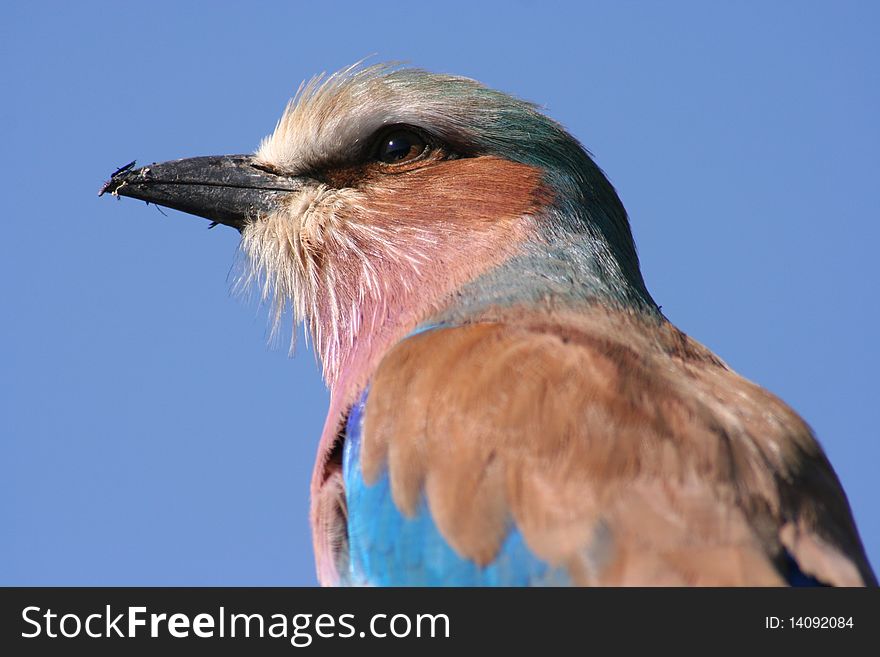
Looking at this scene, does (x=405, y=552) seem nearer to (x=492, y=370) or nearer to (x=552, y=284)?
(x=492, y=370)

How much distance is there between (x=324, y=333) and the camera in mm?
6098

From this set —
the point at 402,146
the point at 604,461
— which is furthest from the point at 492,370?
the point at 402,146

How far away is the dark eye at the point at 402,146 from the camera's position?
5906 millimetres

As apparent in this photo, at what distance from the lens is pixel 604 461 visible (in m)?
4.03

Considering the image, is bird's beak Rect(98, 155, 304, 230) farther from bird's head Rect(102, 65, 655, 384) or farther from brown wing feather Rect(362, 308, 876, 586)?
brown wing feather Rect(362, 308, 876, 586)

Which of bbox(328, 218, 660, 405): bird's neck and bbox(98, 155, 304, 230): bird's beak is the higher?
bbox(98, 155, 304, 230): bird's beak

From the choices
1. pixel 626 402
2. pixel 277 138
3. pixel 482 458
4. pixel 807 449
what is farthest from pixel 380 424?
pixel 277 138

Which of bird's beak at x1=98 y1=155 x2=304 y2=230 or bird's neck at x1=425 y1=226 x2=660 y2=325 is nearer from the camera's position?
bird's neck at x1=425 y1=226 x2=660 y2=325

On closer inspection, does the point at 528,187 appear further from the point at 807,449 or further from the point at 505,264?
the point at 807,449

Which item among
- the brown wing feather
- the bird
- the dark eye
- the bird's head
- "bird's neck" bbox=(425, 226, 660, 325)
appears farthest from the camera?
the dark eye

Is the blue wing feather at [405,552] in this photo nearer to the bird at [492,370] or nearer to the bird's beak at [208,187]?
the bird at [492,370]

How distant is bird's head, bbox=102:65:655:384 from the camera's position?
5461 mm

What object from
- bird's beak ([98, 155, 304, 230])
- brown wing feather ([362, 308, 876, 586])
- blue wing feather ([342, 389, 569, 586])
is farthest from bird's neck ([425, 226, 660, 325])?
bird's beak ([98, 155, 304, 230])
